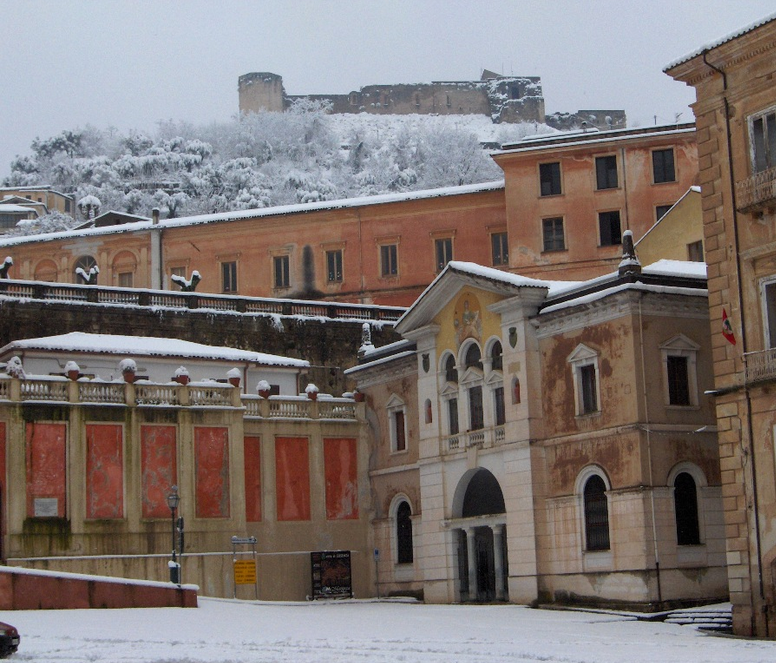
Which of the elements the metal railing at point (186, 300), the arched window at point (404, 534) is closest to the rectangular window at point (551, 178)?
the metal railing at point (186, 300)

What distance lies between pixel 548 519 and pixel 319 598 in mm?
10339

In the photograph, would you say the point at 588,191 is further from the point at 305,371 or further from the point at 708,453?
the point at 708,453

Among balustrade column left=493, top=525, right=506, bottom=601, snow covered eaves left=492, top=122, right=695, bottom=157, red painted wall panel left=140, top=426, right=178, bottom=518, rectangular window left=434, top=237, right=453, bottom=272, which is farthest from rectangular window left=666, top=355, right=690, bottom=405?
rectangular window left=434, top=237, right=453, bottom=272

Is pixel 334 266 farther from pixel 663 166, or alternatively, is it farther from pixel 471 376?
pixel 471 376

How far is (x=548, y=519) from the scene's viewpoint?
43438 mm

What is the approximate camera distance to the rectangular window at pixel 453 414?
4781cm

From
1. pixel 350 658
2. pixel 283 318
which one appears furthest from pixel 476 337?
pixel 350 658

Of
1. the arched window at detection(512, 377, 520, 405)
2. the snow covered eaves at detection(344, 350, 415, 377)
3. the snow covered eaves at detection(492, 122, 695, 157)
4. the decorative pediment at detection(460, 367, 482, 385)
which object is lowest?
the arched window at detection(512, 377, 520, 405)

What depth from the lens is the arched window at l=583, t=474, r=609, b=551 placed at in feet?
136

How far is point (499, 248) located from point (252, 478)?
2315 centimetres

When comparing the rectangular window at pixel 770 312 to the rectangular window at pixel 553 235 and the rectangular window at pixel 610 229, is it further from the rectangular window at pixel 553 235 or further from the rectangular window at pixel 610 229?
the rectangular window at pixel 553 235

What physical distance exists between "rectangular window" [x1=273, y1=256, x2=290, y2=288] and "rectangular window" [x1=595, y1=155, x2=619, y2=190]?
646 inches

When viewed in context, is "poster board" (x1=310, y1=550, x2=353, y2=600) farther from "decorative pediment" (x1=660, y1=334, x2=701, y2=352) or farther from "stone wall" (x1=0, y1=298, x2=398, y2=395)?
"decorative pediment" (x1=660, y1=334, x2=701, y2=352)

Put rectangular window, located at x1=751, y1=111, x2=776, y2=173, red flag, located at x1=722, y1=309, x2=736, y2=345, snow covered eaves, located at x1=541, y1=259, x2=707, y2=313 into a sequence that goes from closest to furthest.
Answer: rectangular window, located at x1=751, y1=111, x2=776, y2=173 < red flag, located at x1=722, y1=309, x2=736, y2=345 < snow covered eaves, located at x1=541, y1=259, x2=707, y2=313
